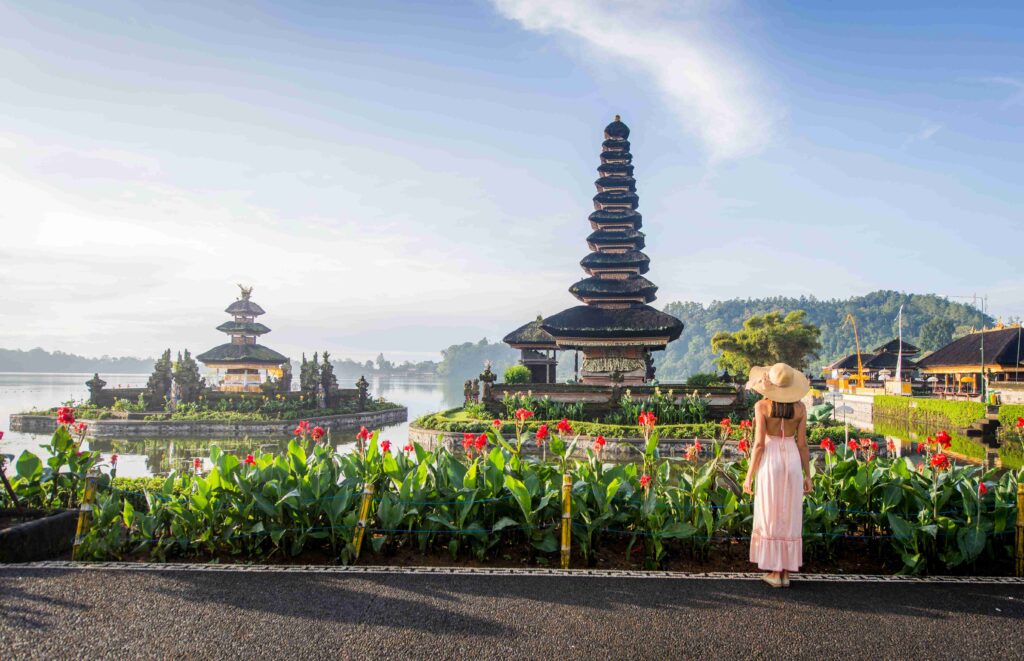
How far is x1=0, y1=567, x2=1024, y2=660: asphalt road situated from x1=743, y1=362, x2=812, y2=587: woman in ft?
0.76

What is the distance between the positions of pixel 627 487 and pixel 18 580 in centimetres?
460

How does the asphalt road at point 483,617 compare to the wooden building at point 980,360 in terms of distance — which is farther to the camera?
the wooden building at point 980,360

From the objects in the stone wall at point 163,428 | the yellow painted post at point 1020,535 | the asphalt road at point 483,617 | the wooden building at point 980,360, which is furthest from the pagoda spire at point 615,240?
the asphalt road at point 483,617

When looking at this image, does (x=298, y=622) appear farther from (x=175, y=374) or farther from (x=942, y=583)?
(x=175, y=374)

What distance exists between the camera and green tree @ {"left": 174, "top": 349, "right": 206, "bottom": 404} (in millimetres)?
29531

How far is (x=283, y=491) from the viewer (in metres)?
5.13

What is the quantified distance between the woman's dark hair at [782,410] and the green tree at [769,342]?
37.6 m

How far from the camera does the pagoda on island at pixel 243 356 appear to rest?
34312 millimetres

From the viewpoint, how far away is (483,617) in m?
3.98

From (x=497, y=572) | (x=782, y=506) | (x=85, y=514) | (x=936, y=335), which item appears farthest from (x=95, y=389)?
(x=936, y=335)

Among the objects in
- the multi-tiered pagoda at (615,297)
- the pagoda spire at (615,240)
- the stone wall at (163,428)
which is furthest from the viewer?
the pagoda spire at (615,240)

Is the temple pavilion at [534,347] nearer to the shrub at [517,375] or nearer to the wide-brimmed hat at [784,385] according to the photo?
the shrub at [517,375]

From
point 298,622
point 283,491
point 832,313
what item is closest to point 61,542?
point 283,491

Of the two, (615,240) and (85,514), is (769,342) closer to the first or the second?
(615,240)
